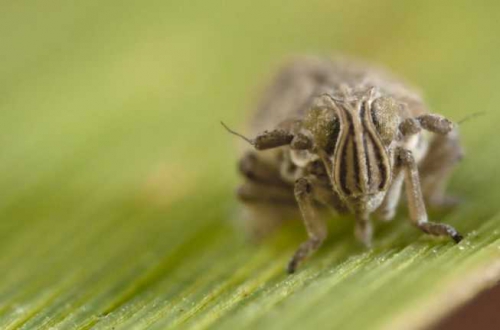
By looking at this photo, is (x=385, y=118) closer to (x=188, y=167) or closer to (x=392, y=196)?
(x=392, y=196)

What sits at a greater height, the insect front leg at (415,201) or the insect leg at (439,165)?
the insect leg at (439,165)

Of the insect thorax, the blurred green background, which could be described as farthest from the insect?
the blurred green background

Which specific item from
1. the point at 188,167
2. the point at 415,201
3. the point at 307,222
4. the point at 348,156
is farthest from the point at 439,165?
the point at 188,167

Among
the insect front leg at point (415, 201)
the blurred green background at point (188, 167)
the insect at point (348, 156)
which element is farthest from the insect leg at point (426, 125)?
the blurred green background at point (188, 167)

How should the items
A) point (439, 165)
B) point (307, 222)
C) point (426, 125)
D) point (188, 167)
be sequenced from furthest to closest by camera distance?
point (188, 167) → point (439, 165) → point (307, 222) → point (426, 125)

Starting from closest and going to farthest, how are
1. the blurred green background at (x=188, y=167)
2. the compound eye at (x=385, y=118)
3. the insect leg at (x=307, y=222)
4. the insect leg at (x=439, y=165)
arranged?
the blurred green background at (x=188, y=167) < the compound eye at (x=385, y=118) < the insect leg at (x=307, y=222) < the insect leg at (x=439, y=165)

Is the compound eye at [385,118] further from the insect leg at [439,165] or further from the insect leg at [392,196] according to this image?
the insect leg at [439,165]

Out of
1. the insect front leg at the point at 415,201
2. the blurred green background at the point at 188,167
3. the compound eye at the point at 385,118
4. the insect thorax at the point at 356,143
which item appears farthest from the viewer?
the insect front leg at the point at 415,201
